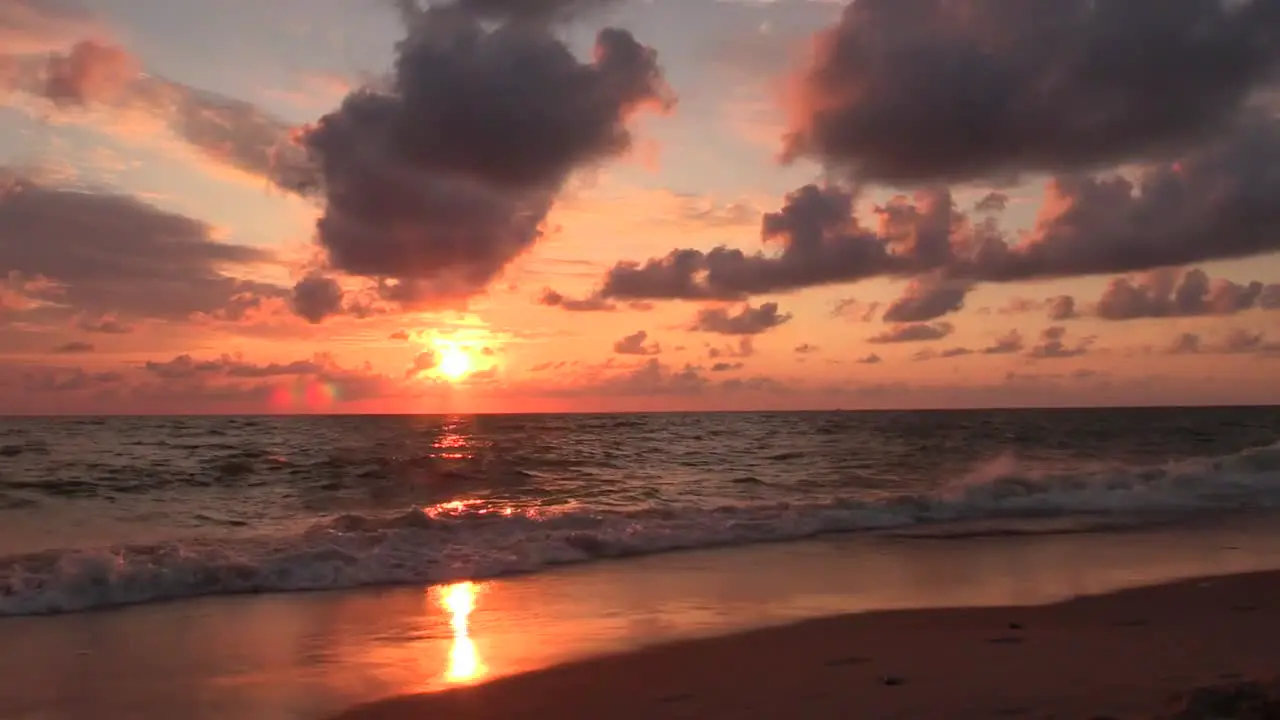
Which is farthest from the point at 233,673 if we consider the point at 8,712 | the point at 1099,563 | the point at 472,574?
the point at 1099,563

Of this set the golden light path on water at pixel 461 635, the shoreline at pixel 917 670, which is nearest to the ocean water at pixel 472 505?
the golden light path on water at pixel 461 635

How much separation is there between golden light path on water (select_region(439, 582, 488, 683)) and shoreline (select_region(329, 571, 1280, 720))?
406 millimetres

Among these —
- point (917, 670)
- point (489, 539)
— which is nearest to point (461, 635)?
point (917, 670)

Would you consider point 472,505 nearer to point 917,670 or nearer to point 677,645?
point 677,645

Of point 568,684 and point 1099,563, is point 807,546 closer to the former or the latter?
point 1099,563

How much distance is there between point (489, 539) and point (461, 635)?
592 centimetres

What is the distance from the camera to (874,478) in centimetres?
2800

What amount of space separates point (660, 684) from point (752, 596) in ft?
12.2

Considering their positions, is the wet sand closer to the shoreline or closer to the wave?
the shoreline

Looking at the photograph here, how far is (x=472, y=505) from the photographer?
21.7 meters

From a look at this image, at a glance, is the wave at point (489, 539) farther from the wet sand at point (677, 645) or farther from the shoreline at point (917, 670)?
the shoreline at point (917, 670)

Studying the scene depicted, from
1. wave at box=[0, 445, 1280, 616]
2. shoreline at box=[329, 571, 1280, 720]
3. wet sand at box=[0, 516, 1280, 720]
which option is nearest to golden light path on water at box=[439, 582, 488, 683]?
wet sand at box=[0, 516, 1280, 720]

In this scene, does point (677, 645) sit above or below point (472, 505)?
above

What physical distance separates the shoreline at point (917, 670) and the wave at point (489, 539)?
5287 mm
